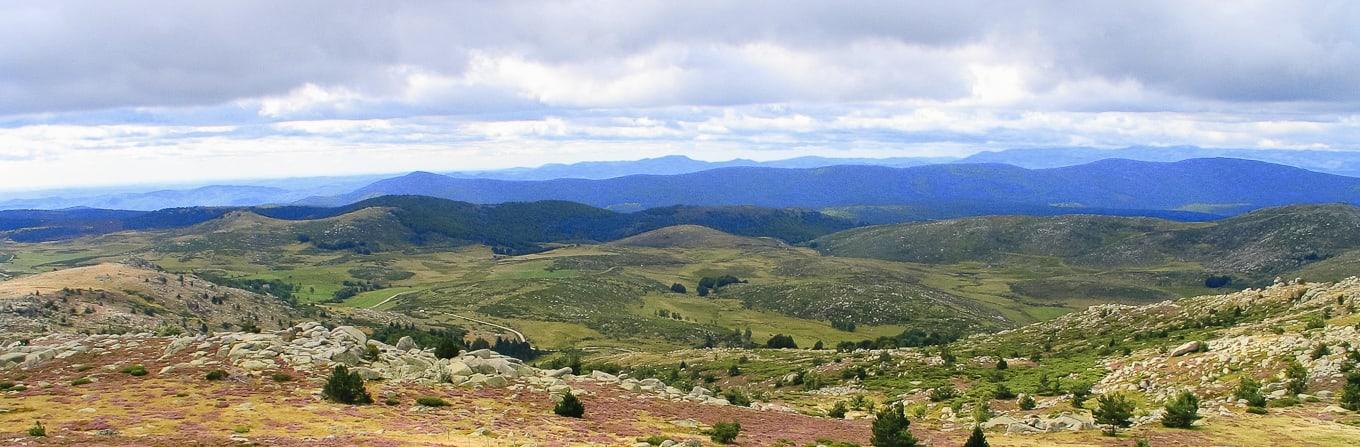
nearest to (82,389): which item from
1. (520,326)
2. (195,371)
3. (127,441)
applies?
(195,371)

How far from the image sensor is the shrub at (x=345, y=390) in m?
32.9

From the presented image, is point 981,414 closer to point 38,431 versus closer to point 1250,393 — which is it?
point 1250,393

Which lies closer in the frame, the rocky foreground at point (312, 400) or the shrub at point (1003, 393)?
the rocky foreground at point (312, 400)

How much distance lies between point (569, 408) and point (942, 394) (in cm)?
2689

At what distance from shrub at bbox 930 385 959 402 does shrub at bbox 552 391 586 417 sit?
84.8 feet

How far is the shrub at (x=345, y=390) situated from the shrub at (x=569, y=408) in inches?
328

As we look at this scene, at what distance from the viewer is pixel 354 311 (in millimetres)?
178125

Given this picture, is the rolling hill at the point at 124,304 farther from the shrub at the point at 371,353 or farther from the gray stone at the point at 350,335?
the shrub at the point at 371,353

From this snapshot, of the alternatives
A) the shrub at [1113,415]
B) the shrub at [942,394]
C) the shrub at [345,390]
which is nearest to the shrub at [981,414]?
the shrub at [1113,415]

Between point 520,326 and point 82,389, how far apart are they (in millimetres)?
150964

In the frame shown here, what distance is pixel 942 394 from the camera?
1912 inches

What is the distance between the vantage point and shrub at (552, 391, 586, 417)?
33.2 metres

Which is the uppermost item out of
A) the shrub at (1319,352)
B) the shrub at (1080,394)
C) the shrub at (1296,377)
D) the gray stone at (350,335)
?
the gray stone at (350,335)

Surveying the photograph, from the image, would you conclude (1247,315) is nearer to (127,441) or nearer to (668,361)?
(668,361)
